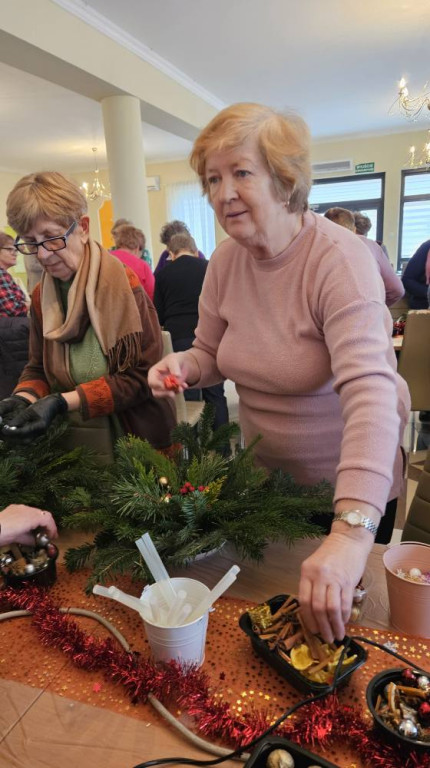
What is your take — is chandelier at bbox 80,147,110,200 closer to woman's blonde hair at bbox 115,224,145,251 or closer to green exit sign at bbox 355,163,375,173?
woman's blonde hair at bbox 115,224,145,251

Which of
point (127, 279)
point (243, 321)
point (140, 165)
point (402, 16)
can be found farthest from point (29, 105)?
point (243, 321)

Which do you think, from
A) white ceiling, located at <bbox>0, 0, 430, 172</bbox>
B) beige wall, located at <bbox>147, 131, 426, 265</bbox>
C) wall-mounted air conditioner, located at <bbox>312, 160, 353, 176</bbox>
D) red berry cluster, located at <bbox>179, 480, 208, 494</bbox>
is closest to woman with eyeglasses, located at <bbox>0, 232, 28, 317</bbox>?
white ceiling, located at <bbox>0, 0, 430, 172</bbox>

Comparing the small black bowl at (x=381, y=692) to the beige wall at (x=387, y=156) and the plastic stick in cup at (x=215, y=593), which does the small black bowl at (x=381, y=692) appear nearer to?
the plastic stick in cup at (x=215, y=593)

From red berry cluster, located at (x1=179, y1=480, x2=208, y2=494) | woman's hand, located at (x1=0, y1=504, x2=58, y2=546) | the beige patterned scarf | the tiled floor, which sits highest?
the beige patterned scarf

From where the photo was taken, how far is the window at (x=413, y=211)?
7918mm

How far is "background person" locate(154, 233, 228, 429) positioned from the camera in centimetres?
325

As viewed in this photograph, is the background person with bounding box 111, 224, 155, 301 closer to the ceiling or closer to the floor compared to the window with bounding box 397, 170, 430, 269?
closer to the floor

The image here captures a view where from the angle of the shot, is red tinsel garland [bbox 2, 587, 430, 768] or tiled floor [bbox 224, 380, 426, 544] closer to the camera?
red tinsel garland [bbox 2, 587, 430, 768]

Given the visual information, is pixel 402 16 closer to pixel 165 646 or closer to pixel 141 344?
pixel 141 344

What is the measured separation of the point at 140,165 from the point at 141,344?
3.43 m

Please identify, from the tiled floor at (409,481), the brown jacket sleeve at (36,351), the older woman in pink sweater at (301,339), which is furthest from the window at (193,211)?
the older woman in pink sweater at (301,339)

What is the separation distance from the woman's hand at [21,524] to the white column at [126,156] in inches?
156

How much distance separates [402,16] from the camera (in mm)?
3934

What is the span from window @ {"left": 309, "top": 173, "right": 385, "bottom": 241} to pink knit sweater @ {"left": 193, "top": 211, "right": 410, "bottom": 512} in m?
7.58
